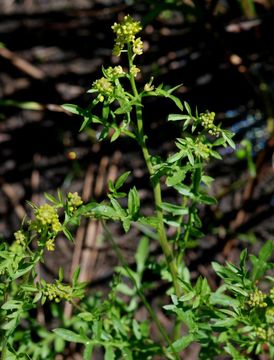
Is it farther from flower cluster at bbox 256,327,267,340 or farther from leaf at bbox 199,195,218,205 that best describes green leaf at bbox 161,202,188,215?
flower cluster at bbox 256,327,267,340

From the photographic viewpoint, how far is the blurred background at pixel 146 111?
2691 mm

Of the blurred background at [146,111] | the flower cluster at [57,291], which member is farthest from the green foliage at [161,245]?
the blurred background at [146,111]

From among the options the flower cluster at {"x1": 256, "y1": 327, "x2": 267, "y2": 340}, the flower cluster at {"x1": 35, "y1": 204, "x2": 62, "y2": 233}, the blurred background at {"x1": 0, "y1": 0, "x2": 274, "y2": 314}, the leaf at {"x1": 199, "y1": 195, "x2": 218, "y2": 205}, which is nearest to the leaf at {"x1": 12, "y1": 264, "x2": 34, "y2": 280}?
the flower cluster at {"x1": 35, "y1": 204, "x2": 62, "y2": 233}

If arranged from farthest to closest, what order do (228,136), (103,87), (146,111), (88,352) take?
(146,111), (88,352), (228,136), (103,87)

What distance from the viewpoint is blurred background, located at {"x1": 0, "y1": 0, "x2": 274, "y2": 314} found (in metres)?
2.69

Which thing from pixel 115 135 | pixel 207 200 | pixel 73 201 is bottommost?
pixel 207 200

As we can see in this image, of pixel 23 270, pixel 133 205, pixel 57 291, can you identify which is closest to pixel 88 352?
pixel 57 291

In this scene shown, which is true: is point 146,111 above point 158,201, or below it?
below

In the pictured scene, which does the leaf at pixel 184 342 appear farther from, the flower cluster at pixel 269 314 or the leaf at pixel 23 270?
the leaf at pixel 23 270

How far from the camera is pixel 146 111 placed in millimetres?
2840

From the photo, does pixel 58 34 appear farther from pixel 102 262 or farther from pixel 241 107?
pixel 102 262

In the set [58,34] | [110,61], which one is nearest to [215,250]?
[110,61]

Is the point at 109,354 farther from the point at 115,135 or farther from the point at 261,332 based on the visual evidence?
the point at 115,135

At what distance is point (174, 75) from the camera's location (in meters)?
2.85
